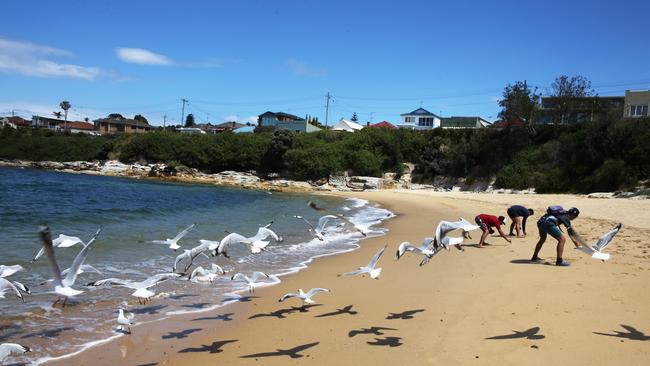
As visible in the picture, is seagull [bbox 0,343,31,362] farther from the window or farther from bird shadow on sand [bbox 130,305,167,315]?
the window

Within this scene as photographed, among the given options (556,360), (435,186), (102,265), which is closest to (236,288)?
(102,265)

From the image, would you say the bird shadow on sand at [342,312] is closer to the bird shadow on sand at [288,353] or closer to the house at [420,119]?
the bird shadow on sand at [288,353]

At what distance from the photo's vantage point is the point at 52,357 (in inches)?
200

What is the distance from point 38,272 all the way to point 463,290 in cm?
750

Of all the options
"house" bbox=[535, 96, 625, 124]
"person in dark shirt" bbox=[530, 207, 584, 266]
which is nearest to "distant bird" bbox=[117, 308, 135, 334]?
"person in dark shirt" bbox=[530, 207, 584, 266]

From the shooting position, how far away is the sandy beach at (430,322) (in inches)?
195

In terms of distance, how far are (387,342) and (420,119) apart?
7298cm

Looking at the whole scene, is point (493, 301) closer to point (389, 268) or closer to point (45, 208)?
point (389, 268)

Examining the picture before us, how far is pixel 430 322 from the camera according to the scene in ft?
19.5

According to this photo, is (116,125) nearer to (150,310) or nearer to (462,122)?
(462,122)

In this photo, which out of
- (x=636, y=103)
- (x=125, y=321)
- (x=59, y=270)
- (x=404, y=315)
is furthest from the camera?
(x=636, y=103)

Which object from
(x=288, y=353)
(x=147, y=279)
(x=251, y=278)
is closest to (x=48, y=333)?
(x=147, y=279)

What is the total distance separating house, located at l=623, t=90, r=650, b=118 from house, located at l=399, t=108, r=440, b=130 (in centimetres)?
2943

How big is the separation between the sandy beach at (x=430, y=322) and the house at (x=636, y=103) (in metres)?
46.9
